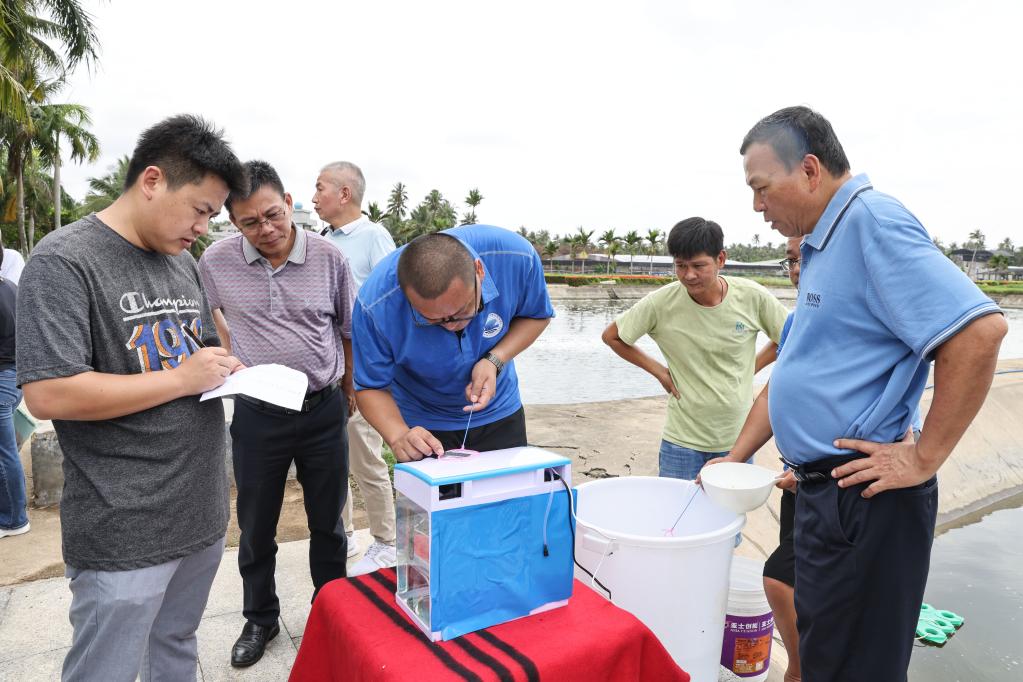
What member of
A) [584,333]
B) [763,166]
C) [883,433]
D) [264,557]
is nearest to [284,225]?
[264,557]

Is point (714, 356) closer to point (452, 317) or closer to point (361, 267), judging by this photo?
point (452, 317)

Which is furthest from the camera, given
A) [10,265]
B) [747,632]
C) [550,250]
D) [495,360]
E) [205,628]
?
[550,250]

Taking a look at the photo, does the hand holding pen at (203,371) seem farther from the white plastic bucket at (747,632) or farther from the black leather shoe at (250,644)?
the white plastic bucket at (747,632)

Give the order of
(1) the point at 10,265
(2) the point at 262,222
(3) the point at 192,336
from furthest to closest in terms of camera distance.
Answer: (1) the point at 10,265
(2) the point at 262,222
(3) the point at 192,336

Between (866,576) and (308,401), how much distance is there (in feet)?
6.45

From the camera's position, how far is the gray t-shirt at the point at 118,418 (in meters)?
1.37

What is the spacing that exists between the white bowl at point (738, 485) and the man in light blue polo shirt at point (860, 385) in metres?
0.14

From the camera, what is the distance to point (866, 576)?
1505mm

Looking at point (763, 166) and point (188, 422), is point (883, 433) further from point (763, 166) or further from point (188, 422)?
point (188, 422)

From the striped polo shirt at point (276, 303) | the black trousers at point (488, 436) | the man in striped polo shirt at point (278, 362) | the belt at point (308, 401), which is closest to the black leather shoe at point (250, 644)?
the man in striped polo shirt at point (278, 362)

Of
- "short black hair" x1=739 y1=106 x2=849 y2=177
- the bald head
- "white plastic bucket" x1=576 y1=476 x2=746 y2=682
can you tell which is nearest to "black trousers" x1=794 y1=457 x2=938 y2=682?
"white plastic bucket" x1=576 y1=476 x2=746 y2=682

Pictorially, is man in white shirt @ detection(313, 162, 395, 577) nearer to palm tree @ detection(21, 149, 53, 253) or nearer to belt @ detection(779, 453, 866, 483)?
belt @ detection(779, 453, 866, 483)

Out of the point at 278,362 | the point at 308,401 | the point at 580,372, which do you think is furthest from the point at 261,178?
the point at 580,372

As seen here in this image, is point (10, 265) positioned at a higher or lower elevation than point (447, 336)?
higher
